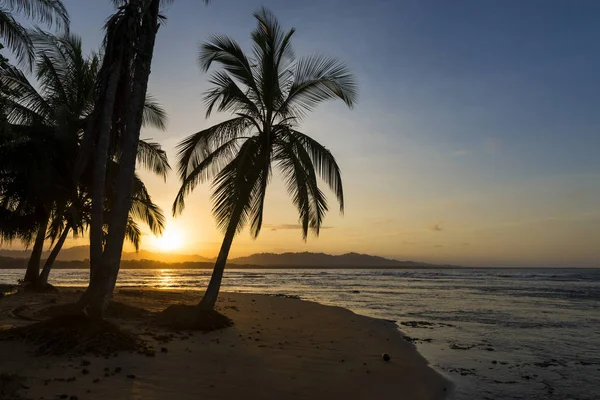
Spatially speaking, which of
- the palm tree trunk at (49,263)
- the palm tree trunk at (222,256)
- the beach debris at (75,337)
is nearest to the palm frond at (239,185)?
the palm tree trunk at (222,256)

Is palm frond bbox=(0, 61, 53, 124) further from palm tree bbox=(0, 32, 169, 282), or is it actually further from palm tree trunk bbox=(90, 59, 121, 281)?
palm tree trunk bbox=(90, 59, 121, 281)

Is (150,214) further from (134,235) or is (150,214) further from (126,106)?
(126,106)

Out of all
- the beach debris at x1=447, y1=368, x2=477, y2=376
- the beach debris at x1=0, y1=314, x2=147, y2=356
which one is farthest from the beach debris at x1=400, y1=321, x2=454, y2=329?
the beach debris at x1=0, y1=314, x2=147, y2=356

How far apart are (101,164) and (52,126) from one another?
29.6ft

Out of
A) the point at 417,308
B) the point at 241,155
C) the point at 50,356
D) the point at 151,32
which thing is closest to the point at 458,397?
the point at 50,356

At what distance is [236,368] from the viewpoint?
272 inches

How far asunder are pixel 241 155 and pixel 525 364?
8770 millimetres

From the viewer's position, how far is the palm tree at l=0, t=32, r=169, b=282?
48.9 feet

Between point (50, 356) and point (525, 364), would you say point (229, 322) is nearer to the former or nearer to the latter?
point (50, 356)

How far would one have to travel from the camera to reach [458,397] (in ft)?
21.4

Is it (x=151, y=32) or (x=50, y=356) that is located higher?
(x=151, y=32)

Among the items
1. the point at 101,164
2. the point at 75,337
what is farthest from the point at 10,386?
the point at 101,164

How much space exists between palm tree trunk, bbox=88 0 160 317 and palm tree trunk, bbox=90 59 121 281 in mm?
546

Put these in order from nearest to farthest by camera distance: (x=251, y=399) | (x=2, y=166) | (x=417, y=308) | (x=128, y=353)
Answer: (x=251, y=399) → (x=128, y=353) → (x=2, y=166) → (x=417, y=308)
